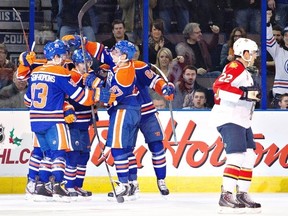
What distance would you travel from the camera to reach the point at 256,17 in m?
13.5

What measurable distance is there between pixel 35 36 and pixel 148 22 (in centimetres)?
113

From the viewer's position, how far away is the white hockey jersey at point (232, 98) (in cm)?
1065

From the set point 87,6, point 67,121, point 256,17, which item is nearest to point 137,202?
point 67,121

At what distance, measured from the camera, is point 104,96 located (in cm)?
1160

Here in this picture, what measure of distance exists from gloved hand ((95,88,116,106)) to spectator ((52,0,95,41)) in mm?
1581

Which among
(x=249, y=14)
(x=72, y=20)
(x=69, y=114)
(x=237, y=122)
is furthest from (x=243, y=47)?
(x=72, y=20)

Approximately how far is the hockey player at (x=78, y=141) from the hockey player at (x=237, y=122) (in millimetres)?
1643

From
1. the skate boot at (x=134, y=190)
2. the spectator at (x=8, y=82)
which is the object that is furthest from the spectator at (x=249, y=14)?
the spectator at (x=8, y=82)

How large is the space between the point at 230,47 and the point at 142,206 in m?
2.64

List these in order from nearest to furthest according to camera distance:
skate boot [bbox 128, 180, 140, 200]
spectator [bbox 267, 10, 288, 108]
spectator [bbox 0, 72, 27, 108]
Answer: skate boot [bbox 128, 180, 140, 200]
spectator [bbox 0, 72, 27, 108]
spectator [bbox 267, 10, 288, 108]

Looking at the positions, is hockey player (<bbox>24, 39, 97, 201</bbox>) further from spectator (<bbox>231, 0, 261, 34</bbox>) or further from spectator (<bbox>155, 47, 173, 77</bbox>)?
spectator (<bbox>231, 0, 261, 34</bbox>)

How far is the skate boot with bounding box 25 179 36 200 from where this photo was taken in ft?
39.7

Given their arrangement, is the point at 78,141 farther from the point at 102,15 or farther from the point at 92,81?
the point at 102,15

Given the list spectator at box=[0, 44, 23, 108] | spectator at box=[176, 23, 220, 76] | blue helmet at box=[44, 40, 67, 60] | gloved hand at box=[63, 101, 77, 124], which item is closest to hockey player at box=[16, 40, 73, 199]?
blue helmet at box=[44, 40, 67, 60]
